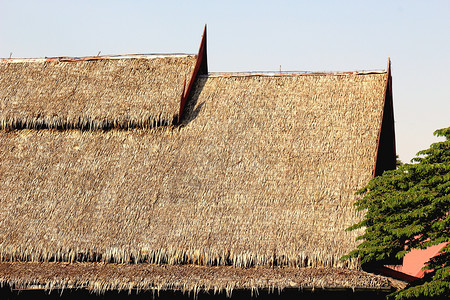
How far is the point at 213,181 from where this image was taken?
39.0 feet

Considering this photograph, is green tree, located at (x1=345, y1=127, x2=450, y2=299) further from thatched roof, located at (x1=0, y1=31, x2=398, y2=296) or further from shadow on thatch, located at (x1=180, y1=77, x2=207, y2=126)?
shadow on thatch, located at (x1=180, y1=77, x2=207, y2=126)

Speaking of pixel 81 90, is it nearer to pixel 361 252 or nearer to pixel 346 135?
pixel 346 135

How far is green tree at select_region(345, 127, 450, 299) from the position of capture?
845 cm

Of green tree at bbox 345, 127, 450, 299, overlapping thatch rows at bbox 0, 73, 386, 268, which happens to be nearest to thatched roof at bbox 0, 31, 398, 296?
overlapping thatch rows at bbox 0, 73, 386, 268

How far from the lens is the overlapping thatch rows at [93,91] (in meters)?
13.7

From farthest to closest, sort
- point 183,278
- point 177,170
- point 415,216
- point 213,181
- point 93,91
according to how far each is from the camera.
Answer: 1. point 93,91
2. point 177,170
3. point 213,181
4. point 183,278
5. point 415,216

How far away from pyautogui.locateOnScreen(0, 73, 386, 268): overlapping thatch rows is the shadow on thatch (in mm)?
47

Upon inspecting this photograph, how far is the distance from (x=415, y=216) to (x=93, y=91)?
8.94 meters

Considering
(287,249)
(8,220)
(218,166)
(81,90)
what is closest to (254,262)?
(287,249)

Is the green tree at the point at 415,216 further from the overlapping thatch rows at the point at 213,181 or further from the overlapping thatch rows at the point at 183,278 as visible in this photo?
the overlapping thatch rows at the point at 213,181

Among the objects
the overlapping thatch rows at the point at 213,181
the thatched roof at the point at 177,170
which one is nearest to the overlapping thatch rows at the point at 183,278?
the thatched roof at the point at 177,170

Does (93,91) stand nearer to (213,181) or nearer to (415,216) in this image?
(213,181)

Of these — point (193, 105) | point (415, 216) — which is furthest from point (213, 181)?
point (415, 216)

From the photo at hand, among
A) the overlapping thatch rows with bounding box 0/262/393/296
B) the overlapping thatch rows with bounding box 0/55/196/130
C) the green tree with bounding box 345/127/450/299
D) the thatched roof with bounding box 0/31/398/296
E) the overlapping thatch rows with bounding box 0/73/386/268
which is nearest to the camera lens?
the green tree with bounding box 345/127/450/299
